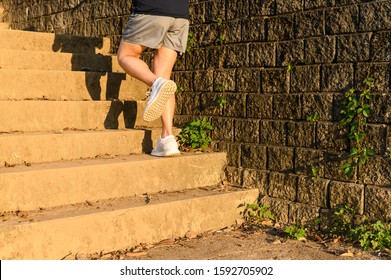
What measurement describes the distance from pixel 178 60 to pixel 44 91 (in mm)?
1412

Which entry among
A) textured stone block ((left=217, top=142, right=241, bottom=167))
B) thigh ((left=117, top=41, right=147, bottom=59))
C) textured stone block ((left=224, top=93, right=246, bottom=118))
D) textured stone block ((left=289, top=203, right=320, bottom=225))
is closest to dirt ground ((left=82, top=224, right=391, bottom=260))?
textured stone block ((left=289, top=203, right=320, bottom=225))

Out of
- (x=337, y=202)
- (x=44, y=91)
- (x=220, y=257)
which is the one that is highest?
(x=44, y=91)

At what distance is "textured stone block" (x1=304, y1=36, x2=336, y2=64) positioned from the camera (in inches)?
168

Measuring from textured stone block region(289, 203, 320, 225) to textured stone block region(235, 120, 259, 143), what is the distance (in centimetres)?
71

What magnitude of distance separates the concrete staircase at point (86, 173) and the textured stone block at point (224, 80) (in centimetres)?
67

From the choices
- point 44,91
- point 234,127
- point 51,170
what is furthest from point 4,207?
point 234,127

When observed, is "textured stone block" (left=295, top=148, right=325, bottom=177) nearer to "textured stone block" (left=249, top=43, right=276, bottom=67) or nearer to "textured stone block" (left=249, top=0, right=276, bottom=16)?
"textured stone block" (left=249, top=43, right=276, bottom=67)

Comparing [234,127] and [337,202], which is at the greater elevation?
[234,127]

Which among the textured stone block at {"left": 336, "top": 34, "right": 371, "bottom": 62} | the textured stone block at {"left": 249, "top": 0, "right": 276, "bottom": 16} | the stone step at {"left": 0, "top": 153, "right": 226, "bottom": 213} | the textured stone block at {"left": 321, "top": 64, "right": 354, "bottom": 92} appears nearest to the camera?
the stone step at {"left": 0, "top": 153, "right": 226, "bottom": 213}

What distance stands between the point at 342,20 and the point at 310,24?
302 millimetres

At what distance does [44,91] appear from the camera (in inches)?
204

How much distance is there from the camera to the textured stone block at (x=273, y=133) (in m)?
4.64

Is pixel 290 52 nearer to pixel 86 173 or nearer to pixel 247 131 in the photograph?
pixel 247 131
